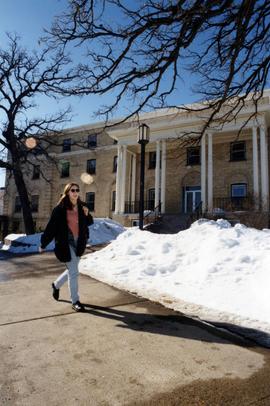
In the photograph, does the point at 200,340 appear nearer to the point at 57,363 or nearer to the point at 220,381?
the point at 220,381

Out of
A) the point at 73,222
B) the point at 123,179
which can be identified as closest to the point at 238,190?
the point at 123,179

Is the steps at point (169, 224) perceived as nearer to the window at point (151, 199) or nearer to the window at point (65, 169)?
the window at point (151, 199)

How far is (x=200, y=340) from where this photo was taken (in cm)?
325

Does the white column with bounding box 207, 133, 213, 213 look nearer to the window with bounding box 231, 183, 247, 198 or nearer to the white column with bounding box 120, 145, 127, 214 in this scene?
the window with bounding box 231, 183, 247, 198

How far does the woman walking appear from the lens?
4383 mm

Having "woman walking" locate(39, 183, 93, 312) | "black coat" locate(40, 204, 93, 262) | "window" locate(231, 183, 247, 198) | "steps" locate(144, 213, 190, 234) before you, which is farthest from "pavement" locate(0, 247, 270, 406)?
"window" locate(231, 183, 247, 198)

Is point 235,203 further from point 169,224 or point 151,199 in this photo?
point 151,199

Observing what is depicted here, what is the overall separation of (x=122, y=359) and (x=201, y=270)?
3325mm

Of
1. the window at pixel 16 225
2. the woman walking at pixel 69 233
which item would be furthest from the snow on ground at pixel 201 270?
the window at pixel 16 225

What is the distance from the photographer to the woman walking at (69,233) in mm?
4383

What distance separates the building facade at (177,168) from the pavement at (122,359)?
12382mm

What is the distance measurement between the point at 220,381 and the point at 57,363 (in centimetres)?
Result: 131

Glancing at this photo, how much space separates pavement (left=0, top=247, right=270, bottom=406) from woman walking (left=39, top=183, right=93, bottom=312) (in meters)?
0.40

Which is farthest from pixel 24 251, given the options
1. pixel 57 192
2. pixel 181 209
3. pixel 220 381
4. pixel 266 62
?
pixel 57 192
